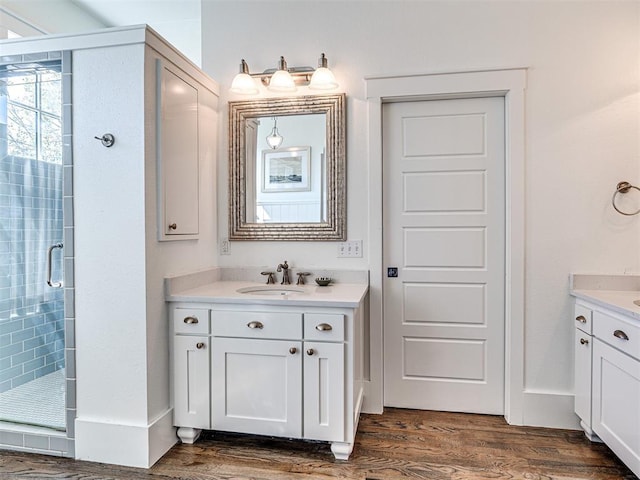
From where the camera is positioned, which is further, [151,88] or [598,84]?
[598,84]

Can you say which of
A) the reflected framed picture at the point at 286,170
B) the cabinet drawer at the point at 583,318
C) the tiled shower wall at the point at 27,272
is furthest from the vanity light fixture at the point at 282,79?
the cabinet drawer at the point at 583,318

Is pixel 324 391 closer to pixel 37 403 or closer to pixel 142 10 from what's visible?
pixel 37 403

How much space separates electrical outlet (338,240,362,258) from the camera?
8.40 feet

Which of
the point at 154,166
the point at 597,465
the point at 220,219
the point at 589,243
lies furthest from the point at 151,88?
the point at 597,465

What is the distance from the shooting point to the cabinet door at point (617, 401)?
5.58 ft

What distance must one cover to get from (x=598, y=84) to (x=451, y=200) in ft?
3.49

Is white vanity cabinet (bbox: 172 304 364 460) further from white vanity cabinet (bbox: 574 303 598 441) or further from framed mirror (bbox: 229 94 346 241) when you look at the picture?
white vanity cabinet (bbox: 574 303 598 441)

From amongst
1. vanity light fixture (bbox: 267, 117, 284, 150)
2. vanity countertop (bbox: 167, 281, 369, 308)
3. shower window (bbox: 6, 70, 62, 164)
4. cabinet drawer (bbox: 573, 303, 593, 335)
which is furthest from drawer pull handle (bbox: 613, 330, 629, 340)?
shower window (bbox: 6, 70, 62, 164)

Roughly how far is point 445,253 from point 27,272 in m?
2.45

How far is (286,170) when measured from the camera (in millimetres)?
2631

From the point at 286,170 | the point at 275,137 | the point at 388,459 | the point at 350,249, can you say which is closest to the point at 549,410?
the point at 388,459

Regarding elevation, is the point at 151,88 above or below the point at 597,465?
above

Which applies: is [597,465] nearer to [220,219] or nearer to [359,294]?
[359,294]

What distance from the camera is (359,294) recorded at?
7.12 feet
